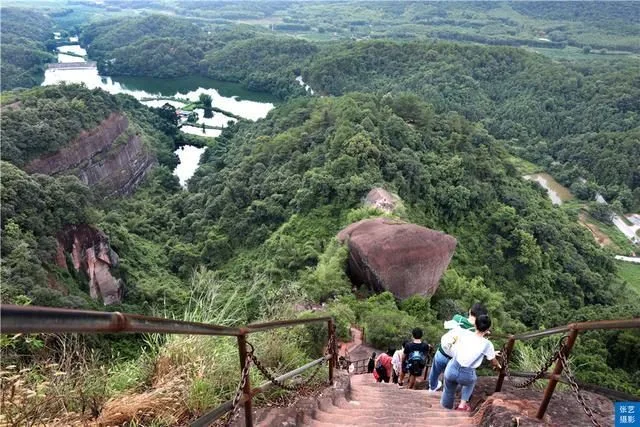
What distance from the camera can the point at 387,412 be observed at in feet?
14.9

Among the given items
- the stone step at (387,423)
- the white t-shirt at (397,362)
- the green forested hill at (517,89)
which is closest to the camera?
the stone step at (387,423)

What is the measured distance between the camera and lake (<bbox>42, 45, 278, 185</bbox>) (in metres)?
66.2

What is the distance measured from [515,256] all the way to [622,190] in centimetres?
3094

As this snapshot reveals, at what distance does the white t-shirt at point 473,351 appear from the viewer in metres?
4.54

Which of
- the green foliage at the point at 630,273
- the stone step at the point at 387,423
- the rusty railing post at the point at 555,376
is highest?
the rusty railing post at the point at 555,376

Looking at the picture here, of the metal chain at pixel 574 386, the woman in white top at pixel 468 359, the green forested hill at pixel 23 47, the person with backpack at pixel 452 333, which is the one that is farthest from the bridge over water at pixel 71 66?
the metal chain at pixel 574 386

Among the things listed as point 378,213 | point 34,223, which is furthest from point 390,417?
point 34,223

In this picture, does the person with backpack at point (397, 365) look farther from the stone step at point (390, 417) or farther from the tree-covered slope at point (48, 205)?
the tree-covered slope at point (48, 205)

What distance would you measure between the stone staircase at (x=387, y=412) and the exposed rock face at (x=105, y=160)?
30.2 metres

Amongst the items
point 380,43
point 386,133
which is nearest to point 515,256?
point 386,133

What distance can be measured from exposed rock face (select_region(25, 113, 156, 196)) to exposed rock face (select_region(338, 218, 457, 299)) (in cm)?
2374

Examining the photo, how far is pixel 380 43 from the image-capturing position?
239 feet

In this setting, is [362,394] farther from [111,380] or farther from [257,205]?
[257,205]

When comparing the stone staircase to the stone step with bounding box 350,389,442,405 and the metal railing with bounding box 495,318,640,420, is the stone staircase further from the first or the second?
the metal railing with bounding box 495,318,640,420
